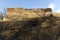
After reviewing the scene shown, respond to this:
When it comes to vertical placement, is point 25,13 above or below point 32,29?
above

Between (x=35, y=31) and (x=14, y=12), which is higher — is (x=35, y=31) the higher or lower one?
the lower one

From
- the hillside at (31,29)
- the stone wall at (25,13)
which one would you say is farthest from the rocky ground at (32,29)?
the stone wall at (25,13)

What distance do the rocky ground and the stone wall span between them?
1013mm

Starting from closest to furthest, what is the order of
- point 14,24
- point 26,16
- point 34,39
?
point 34,39, point 14,24, point 26,16

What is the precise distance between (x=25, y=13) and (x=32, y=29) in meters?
2.36

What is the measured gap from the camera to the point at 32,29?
30.4ft

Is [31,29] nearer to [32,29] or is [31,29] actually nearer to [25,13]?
[32,29]

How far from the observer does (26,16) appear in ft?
36.8

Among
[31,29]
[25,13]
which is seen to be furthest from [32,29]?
[25,13]

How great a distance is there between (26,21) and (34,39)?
72.5 inches

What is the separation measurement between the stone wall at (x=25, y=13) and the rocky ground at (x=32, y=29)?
3.32 feet

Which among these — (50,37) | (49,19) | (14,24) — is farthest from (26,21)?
(50,37)

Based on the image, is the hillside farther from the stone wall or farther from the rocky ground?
the stone wall

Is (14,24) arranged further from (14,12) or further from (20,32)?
(14,12)
